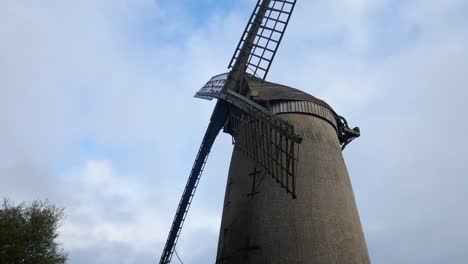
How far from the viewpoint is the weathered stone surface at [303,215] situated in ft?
32.0

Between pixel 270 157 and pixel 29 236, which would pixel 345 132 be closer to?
pixel 270 157

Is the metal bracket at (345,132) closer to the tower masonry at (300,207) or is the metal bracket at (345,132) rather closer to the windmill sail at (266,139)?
the tower masonry at (300,207)

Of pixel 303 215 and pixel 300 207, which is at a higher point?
pixel 300 207

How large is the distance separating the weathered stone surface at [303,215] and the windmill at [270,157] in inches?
1.2

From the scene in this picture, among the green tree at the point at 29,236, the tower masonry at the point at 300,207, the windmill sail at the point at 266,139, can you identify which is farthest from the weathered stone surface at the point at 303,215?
the green tree at the point at 29,236

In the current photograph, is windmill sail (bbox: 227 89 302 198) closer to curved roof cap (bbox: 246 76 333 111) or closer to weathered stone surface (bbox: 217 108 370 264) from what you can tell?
weathered stone surface (bbox: 217 108 370 264)

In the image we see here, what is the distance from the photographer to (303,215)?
400 inches

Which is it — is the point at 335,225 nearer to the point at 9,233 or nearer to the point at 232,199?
the point at 232,199

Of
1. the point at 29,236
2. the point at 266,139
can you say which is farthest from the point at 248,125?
the point at 29,236

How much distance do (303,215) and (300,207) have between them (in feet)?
0.87

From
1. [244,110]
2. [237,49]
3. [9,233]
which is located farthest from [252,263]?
[9,233]

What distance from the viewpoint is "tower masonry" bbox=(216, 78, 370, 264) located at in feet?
32.2

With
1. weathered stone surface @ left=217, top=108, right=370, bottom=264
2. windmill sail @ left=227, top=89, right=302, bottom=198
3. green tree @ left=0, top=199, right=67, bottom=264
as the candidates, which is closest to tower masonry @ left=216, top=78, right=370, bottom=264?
weathered stone surface @ left=217, top=108, right=370, bottom=264

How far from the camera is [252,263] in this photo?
10211 mm
